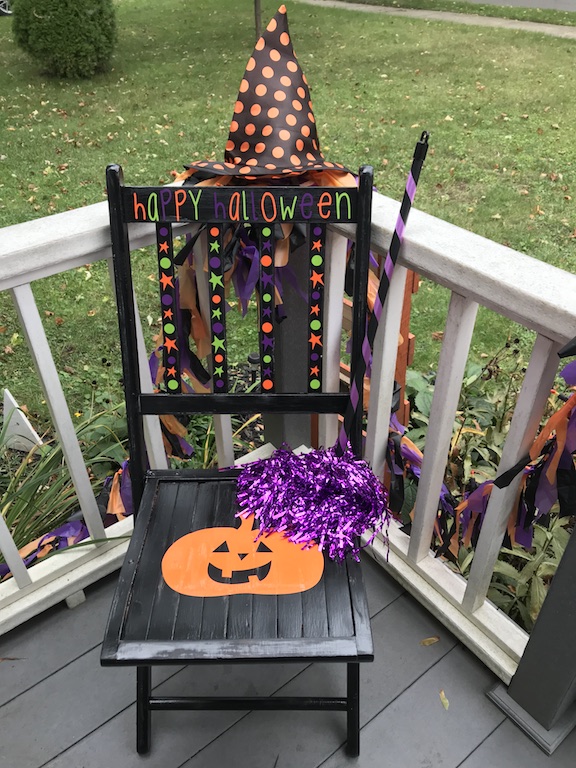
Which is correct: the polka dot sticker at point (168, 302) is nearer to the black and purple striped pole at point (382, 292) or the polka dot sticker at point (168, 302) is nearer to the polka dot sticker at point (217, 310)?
the polka dot sticker at point (217, 310)

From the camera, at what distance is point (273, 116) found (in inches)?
53.4

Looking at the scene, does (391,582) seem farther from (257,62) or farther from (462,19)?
(462,19)

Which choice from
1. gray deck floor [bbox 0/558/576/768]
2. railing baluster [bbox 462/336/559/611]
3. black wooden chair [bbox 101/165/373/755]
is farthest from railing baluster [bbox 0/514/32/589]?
railing baluster [bbox 462/336/559/611]

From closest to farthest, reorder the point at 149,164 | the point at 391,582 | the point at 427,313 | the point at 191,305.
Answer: the point at 191,305 → the point at 391,582 → the point at 427,313 → the point at 149,164

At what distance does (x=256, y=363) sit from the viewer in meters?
2.81

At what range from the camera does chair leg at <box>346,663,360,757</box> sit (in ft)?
4.67

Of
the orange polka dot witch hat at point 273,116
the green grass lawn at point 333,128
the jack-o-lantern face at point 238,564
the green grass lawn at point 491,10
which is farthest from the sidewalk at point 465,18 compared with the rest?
the jack-o-lantern face at point 238,564

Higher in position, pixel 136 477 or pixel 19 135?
pixel 136 477

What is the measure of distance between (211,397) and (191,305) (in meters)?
0.27

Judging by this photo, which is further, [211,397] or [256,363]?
[256,363]

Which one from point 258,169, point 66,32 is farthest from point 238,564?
point 66,32

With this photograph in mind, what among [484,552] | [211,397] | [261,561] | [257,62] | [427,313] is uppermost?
[257,62]

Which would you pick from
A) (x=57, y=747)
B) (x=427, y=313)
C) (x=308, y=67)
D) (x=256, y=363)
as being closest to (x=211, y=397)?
(x=57, y=747)

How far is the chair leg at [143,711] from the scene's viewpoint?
1.46 m
